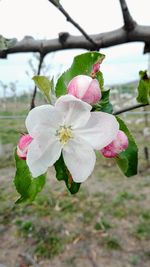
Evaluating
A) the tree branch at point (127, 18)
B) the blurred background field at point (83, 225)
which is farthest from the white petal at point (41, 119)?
the blurred background field at point (83, 225)

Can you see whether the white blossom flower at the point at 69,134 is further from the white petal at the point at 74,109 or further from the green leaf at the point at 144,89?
the green leaf at the point at 144,89

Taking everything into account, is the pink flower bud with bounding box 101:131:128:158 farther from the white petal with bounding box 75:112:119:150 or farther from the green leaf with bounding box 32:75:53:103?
the green leaf with bounding box 32:75:53:103

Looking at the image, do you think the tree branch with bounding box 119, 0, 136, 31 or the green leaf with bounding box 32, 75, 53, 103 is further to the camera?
the tree branch with bounding box 119, 0, 136, 31

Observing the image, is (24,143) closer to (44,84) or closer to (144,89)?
(44,84)

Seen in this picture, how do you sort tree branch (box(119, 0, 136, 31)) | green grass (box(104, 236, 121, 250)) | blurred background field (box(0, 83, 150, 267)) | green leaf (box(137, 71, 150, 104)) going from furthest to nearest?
green grass (box(104, 236, 121, 250))
blurred background field (box(0, 83, 150, 267))
tree branch (box(119, 0, 136, 31))
green leaf (box(137, 71, 150, 104))

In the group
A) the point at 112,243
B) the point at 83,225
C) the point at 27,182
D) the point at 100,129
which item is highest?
the point at 100,129

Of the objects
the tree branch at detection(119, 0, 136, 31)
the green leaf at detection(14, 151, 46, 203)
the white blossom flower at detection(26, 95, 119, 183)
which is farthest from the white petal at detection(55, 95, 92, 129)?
the tree branch at detection(119, 0, 136, 31)

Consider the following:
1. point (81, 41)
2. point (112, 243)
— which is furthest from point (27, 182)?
point (112, 243)
